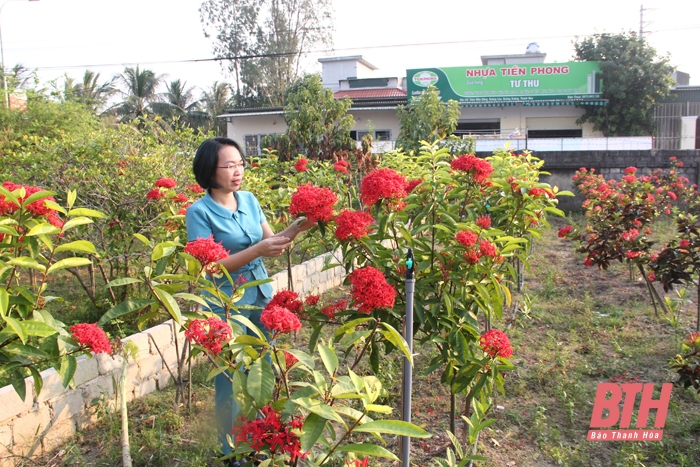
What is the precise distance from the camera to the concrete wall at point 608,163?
10.8m

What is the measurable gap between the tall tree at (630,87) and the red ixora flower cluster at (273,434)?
67.4ft

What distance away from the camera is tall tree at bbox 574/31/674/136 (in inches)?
750

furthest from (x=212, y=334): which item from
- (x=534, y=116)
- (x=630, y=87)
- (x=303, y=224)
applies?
(x=630, y=87)

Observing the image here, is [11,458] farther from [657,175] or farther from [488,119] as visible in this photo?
[488,119]

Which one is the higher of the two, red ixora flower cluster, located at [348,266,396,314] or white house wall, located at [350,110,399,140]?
white house wall, located at [350,110,399,140]

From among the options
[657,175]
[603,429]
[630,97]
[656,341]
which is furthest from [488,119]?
[603,429]

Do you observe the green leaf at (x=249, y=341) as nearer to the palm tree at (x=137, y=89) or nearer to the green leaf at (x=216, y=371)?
the green leaf at (x=216, y=371)

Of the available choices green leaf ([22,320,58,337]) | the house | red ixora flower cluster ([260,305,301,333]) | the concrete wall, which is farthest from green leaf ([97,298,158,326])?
the house

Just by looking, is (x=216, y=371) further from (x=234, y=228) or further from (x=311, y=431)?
(x=234, y=228)

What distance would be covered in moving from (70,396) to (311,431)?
6.46 feet

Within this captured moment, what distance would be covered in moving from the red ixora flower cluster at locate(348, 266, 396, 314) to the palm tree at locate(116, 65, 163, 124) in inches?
1153

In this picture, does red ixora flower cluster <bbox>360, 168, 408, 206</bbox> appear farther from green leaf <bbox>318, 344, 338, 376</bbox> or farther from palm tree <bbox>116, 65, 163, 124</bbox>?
palm tree <bbox>116, 65, 163, 124</bbox>

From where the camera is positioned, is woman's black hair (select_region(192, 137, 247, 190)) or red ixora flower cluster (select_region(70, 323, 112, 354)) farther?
woman's black hair (select_region(192, 137, 247, 190))

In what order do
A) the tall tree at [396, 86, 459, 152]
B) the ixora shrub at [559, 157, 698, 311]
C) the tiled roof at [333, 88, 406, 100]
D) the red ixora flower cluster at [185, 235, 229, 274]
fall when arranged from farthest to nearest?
the tiled roof at [333, 88, 406, 100]
the tall tree at [396, 86, 459, 152]
the ixora shrub at [559, 157, 698, 311]
the red ixora flower cluster at [185, 235, 229, 274]
